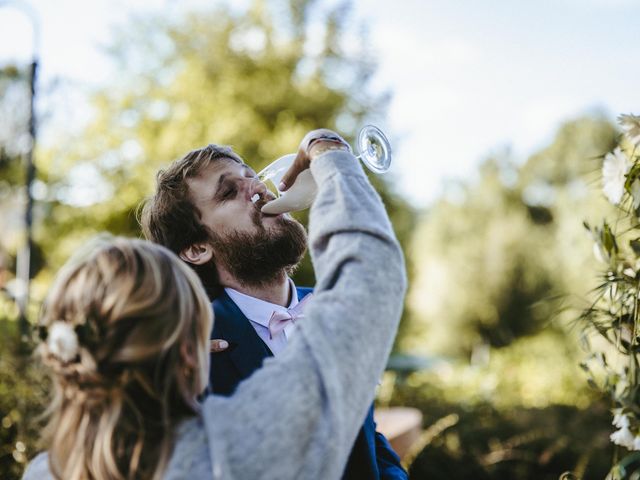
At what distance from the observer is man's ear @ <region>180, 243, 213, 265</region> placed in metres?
2.18

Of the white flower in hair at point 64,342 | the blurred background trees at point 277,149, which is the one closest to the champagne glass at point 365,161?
the white flower in hair at point 64,342

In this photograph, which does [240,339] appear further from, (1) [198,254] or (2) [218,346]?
(1) [198,254]

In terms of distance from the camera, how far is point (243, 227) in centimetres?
210

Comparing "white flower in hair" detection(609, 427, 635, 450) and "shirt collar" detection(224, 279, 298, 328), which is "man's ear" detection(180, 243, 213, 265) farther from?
"white flower in hair" detection(609, 427, 635, 450)

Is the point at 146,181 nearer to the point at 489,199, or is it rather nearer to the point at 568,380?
the point at 568,380

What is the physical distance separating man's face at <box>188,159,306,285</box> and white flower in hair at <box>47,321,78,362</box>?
3.08 ft

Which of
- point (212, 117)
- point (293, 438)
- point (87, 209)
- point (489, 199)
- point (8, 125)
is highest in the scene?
point (489, 199)

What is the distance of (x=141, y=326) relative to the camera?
1185mm

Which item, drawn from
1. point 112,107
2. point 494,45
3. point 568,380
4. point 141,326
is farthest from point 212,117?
point 141,326

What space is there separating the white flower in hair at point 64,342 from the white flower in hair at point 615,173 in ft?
4.21

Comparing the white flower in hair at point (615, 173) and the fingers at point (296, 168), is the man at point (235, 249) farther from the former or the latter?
the white flower in hair at point (615, 173)

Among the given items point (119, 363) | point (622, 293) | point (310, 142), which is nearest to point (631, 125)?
point (622, 293)

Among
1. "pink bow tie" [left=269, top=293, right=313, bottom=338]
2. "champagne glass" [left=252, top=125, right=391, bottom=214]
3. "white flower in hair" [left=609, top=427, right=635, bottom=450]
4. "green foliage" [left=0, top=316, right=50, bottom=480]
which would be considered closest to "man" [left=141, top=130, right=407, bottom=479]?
"pink bow tie" [left=269, top=293, right=313, bottom=338]

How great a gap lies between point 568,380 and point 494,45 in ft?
33.2
